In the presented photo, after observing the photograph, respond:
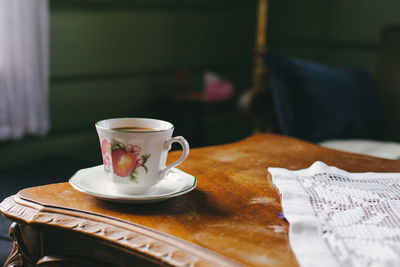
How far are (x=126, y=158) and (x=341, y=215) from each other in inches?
12.2

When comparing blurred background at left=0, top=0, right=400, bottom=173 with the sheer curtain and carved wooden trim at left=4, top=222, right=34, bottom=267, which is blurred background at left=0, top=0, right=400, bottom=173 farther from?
carved wooden trim at left=4, top=222, right=34, bottom=267

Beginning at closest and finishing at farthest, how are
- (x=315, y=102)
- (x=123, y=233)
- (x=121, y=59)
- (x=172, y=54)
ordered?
(x=123, y=233)
(x=315, y=102)
(x=121, y=59)
(x=172, y=54)

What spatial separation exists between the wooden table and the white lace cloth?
0.9 inches

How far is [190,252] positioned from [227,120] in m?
2.43

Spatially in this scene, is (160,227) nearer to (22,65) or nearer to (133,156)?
(133,156)

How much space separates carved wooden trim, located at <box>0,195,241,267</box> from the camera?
1.62 ft

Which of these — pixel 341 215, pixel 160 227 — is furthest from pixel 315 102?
pixel 160 227

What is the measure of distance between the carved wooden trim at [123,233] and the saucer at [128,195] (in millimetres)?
41

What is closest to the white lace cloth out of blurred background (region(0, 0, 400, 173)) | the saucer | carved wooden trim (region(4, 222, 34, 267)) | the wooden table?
the wooden table

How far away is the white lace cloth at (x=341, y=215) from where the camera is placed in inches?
19.3

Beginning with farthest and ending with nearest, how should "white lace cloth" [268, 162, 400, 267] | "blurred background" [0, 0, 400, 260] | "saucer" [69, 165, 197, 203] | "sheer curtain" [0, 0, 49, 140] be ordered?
"blurred background" [0, 0, 400, 260]
"sheer curtain" [0, 0, 49, 140]
"saucer" [69, 165, 197, 203]
"white lace cloth" [268, 162, 400, 267]

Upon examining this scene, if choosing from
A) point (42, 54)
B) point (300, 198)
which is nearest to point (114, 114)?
point (42, 54)

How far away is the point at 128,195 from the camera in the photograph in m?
0.64

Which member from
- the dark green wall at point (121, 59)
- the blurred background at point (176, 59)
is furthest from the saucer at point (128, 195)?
the dark green wall at point (121, 59)
